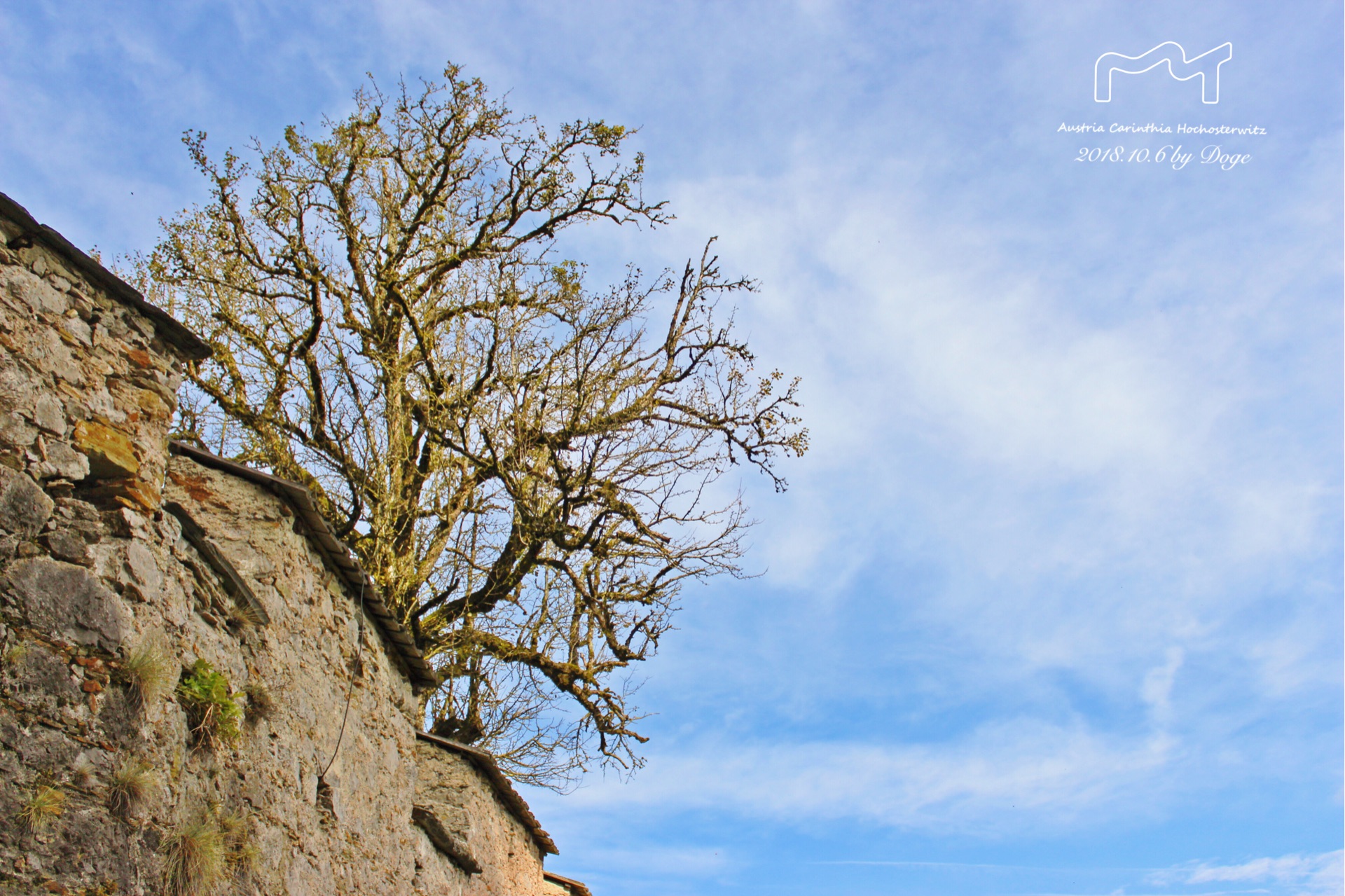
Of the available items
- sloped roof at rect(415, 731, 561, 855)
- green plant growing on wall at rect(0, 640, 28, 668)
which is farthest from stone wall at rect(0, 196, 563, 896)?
sloped roof at rect(415, 731, 561, 855)

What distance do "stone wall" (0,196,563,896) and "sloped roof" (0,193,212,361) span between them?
0.04 feet

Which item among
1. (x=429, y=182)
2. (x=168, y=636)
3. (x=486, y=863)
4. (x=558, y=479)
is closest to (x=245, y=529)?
(x=168, y=636)

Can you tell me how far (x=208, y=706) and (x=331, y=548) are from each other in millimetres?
1551

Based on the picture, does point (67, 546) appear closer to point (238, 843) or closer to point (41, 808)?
point (41, 808)

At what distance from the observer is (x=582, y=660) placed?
11.4m

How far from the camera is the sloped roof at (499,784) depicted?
7.96 metres

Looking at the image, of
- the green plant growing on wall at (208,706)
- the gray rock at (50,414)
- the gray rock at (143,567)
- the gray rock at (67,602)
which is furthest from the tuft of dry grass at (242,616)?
the gray rock at (50,414)

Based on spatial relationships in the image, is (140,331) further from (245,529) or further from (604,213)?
(604,213)

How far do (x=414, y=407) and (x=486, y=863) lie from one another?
16.5 feet

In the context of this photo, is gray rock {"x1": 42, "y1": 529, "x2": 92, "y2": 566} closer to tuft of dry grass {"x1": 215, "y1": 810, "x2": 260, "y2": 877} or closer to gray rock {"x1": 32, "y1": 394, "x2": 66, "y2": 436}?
gray rock {"x1": 32, "y1": 394, "x2": 66, "y2": 436}

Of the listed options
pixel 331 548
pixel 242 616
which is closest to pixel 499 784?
pixel 331 548

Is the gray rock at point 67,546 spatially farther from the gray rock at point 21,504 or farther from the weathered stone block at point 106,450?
the weathered stone block at point 106,450

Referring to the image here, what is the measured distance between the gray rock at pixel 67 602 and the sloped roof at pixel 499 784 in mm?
3558

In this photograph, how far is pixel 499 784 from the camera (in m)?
8.68
